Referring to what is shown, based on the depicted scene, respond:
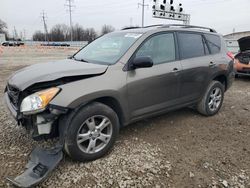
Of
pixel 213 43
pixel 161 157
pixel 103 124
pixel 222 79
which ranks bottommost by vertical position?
pixel 161 157

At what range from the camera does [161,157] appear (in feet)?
10.0

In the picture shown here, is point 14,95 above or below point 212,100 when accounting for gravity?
above

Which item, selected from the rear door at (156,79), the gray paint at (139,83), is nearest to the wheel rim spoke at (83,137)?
the gray paint at (139,83)

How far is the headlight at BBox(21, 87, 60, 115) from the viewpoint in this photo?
245 centimetres

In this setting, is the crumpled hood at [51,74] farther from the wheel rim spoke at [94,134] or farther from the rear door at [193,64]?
the rear door at [193,64]

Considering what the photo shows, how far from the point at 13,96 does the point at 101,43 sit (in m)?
1.73

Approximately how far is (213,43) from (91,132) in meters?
3.25

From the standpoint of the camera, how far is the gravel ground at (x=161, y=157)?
8.47ft

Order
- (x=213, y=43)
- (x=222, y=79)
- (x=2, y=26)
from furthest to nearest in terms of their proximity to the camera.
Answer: (x=2, y=26), (x=222, y=79), (x=213, y=43)

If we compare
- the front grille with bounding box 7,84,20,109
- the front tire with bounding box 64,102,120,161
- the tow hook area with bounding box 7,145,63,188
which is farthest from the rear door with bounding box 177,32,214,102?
the front grille with bounding box 7,84,20,109

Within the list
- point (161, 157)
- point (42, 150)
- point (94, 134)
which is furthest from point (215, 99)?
point (42, 150)

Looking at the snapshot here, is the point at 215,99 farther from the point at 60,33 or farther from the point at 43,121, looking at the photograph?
the point at 60,33

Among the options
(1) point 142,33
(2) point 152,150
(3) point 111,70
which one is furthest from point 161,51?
(2) point 152,150

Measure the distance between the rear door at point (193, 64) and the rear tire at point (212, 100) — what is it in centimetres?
22
